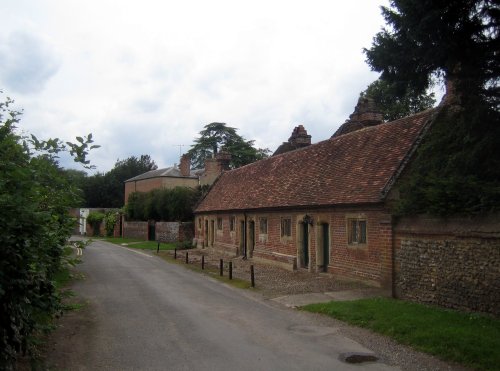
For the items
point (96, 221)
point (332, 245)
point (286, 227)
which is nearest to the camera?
point (332, 245)

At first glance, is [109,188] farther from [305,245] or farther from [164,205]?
[305,245]

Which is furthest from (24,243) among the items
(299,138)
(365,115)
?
(299,138)

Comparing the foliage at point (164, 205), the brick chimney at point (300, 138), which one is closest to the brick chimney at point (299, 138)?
the brick chimney at point (300, 138)

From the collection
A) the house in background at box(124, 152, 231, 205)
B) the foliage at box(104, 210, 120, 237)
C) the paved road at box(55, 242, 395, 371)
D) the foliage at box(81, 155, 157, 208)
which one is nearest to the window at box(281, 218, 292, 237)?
the paved road at box(55, 242, 395, 371)

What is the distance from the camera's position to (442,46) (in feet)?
35.7

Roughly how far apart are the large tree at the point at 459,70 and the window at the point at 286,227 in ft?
34.5

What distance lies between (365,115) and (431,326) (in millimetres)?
18648

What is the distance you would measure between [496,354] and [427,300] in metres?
4.94

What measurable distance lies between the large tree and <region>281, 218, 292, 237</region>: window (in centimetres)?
1052

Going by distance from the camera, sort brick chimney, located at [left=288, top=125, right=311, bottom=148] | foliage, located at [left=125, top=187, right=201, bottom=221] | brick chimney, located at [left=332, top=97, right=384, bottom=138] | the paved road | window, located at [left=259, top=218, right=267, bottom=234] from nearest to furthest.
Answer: the paved road → window, located at [left=259, top=218, right=267, bottom=234] → brick chimney, located at [left=332, top=97, right=384, bottom=138] → brick chimney, located at [left=288, top=125, right=311, bottom=148] → foliage, located at [left=125, top=187, right=201, bottom=221]

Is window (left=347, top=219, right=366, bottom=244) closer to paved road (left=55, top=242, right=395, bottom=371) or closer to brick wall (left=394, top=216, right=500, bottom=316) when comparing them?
brick wall (left=394, top=216, right=500, bottom=316)

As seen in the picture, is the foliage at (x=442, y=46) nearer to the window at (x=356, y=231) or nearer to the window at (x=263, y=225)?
the window at (x=356, y=231)

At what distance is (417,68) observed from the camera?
11797 mm

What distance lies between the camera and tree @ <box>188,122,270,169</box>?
64625mm
